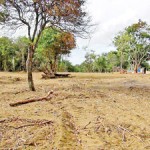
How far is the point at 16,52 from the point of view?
3684 cm

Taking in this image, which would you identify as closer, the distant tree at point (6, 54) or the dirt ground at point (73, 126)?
the dirt ground at point (73, 126)

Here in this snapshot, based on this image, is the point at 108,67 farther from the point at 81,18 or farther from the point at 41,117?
the point at 41,117

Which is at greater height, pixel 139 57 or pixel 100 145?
pixel 139 57

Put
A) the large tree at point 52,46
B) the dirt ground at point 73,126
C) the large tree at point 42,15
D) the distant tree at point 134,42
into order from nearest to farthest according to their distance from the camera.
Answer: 1. the dirt ground at point 73,126
2. the large tree at point 42,15
3. the large tree at point 52,46
4. the distant tree at point 134,42

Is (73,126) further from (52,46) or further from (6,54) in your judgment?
(6,54)

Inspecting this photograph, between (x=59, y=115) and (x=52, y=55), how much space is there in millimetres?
19861

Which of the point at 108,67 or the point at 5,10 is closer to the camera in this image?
the point at 5,10

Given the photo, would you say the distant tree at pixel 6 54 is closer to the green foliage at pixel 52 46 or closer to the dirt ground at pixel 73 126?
the green foliage at pixel 52 46

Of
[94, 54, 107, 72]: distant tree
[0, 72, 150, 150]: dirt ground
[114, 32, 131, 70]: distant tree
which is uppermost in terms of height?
[114, 32, 131, 70]: distant tree

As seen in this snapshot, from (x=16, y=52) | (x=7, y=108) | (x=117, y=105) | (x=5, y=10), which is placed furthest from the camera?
(x=16, y=52)

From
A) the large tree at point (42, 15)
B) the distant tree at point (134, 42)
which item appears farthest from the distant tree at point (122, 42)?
the large tree at point (42, 15)

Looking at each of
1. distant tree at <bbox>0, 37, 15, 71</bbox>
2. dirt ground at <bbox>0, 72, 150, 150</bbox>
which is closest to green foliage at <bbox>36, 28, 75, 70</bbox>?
distant tree at <bbox>0, 37, 15, 71</bbox>

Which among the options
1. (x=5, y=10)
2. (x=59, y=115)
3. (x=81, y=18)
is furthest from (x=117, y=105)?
(x=5, y=10)

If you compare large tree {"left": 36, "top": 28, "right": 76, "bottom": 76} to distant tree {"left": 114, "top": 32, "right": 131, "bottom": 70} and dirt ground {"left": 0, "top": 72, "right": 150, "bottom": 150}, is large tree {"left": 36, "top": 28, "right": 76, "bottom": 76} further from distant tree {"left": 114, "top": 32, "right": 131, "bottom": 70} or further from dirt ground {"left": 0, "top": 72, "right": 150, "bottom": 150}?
dirt ground {"left": 0, "top": 72, "right": 150, "bottom": 150}
